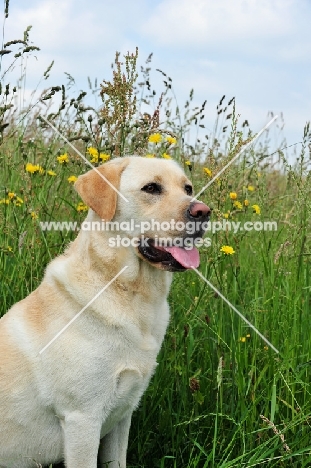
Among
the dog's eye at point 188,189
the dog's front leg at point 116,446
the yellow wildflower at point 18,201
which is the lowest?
the dog's front leg at point 116,446

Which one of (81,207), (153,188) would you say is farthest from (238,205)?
(153,188)

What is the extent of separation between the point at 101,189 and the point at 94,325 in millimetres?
654

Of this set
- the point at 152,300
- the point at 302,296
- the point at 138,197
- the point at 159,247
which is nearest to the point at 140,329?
the point at 152,300

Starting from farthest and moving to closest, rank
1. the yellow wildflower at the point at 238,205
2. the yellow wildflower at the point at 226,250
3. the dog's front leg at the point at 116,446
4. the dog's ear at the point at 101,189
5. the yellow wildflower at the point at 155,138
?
1. the yellow wildflower at the point at 238,205
2. the yellow wildflower at the point at 155,138
3. the yellow wildflower at the point at 226,250
4. the dog's front leg at the point at 116,446
5. the dog's ear at the point at 101,189

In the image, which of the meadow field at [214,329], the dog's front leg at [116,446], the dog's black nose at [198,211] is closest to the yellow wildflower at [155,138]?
the meadow field at [214,329]

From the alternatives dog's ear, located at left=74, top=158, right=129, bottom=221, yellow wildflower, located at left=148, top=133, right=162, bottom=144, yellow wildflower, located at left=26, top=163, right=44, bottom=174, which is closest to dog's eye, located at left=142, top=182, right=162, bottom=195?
dog's ear, located at left=74, top=158, right=129, bottom=221

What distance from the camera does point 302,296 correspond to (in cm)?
368

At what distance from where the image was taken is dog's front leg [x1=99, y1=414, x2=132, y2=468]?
3.05 meters

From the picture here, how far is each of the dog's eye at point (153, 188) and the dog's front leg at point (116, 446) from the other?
116cm

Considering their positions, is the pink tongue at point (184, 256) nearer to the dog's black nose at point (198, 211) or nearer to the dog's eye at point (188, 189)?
the dog's black nose at point (198, 211)

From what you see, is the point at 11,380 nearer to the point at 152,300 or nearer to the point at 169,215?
the point at 152,300

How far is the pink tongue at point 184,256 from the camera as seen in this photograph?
279 cm

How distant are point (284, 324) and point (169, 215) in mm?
993

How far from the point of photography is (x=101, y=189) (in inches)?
112
